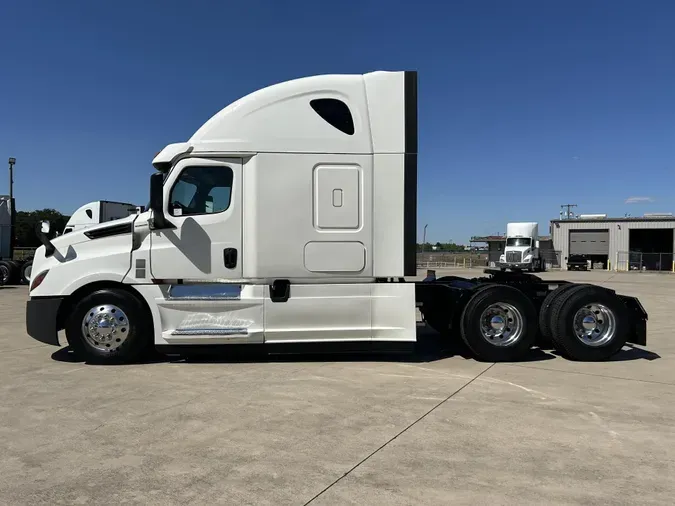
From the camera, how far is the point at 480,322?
257 inches

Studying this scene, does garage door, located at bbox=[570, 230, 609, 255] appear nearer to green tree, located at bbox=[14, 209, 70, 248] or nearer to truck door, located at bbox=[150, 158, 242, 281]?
green tree, located at bbox=[14, 209, 70, 248]

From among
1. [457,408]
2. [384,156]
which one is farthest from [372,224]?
[457,408]

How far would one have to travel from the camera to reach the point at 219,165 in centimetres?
612

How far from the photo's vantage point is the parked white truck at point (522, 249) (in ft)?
119

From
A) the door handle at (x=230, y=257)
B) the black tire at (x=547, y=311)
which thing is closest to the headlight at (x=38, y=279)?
the door handle at (x=230, y=257)

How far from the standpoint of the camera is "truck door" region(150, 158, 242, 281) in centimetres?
611

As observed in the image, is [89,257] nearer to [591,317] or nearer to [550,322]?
[550,322]

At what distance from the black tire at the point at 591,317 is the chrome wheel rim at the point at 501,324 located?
50cm

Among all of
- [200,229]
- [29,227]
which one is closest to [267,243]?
[200,229]

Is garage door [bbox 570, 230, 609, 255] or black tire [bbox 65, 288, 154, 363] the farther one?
garage door [bbox 570, 230, 609, 255]

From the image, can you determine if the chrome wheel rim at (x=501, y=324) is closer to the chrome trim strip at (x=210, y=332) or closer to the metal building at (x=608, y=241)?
the chrome trim strip at (x=210, y=332)

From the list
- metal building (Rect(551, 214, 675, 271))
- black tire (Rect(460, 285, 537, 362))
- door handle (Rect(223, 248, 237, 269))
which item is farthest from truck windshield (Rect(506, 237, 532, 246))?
door handle (Rect(223, 248, 237, 269))

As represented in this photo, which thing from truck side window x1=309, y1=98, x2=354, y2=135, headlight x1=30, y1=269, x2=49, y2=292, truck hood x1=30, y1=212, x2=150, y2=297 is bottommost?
headlight x1=30, y1=269, x2=49, y2=292

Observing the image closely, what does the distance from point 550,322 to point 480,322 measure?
3.32ft
